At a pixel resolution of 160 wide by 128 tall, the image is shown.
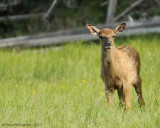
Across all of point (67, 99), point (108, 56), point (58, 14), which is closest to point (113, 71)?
point (108, 56)

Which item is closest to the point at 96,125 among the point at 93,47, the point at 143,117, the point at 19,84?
the point at 143,117

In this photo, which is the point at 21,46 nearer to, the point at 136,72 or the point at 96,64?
the point at 96,64

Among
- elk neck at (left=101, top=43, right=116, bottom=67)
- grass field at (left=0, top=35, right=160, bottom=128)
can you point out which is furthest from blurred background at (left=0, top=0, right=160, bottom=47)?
elk neck at (left=101, top=43, right=116, bottom=67)

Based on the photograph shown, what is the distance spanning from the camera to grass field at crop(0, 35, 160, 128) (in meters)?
6.00

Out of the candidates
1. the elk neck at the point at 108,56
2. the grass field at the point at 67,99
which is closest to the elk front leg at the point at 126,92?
the grass field at the point at 67,99

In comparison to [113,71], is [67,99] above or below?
below

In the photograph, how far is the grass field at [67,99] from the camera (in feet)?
19.7

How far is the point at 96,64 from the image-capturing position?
435 inches

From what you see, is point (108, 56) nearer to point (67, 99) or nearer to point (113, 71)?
point (113, 71)

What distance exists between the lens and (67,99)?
22.9ft

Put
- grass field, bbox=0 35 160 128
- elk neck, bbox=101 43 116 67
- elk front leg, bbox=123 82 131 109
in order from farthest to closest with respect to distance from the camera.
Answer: elk neck, bbox=101 43 116 67 → elk front leg, bbox=123 82 131 109 → grass field, bbox=0 35 160 128

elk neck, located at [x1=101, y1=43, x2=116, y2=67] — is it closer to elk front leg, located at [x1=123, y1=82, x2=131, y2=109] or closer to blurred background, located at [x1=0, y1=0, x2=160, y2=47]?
elk front leg, located at [x1=123, y1=82, x2=131, y2=109]

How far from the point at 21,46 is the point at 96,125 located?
8.37 meters

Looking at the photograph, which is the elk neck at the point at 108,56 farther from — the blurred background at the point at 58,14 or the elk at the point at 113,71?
the blurred background at the point at 58,14
